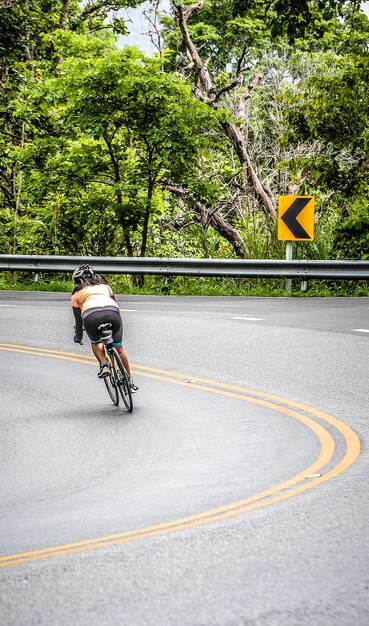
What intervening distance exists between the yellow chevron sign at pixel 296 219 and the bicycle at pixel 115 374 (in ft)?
33.5

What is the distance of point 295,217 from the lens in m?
20.0

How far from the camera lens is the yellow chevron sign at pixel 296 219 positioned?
1994cm

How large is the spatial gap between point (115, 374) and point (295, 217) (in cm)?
1059

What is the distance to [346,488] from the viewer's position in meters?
6.75

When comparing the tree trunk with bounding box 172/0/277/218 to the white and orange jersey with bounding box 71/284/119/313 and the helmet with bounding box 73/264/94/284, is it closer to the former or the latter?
the helmet with bounding box 73/264/94/284

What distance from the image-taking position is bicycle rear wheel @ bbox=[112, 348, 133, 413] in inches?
388

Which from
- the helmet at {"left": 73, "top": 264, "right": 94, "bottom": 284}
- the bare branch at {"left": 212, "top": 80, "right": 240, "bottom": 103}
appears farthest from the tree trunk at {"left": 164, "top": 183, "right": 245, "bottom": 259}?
the helmet at {"left": 73, "top": 264, "right": 94, "bottom": 284}

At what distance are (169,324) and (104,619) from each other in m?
11.0

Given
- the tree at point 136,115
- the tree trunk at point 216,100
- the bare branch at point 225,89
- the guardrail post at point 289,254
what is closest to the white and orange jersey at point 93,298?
the guardrail post at point 289,254

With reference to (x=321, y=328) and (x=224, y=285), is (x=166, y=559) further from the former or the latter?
(x=224, y=285)

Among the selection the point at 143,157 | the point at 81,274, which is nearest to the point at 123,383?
the point at 81,274

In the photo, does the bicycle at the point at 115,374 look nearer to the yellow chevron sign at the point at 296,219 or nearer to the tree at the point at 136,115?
the yellow chevron sign at the point at 296,219

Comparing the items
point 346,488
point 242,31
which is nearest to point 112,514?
point 346,488

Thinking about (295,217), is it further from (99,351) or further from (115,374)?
(115,374)
